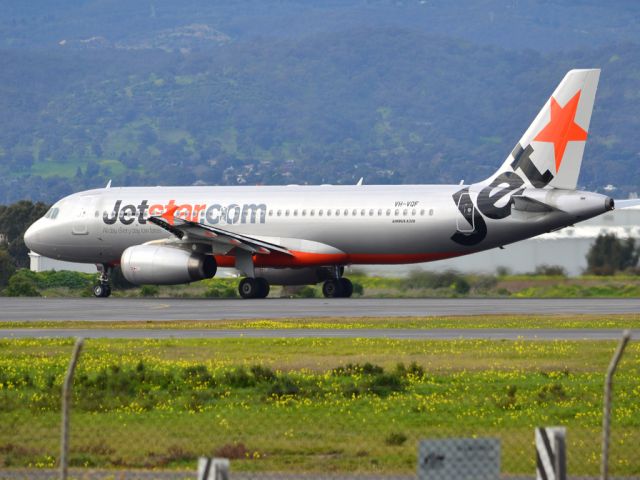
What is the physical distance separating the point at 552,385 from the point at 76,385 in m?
7.55

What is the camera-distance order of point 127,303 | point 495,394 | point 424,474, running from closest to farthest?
point 424,474 → point 495,394 → point 127,303

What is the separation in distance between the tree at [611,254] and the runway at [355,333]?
766 inches

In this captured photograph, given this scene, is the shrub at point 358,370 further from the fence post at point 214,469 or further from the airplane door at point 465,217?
the airplane door at point 465,217

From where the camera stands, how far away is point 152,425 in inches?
803

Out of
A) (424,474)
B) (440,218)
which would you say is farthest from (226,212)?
(424,474)

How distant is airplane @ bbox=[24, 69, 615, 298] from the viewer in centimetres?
4984

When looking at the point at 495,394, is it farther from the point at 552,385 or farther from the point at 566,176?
the point at 566,176

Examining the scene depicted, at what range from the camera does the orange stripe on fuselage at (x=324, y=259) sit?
52906mm

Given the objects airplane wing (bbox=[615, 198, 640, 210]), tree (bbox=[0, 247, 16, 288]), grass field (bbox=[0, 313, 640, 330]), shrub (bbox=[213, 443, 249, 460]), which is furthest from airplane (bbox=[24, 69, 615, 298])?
shrub (bbox=[213, 443, 249, 460])

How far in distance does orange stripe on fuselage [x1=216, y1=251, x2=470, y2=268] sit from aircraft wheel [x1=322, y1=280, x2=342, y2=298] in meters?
1.40

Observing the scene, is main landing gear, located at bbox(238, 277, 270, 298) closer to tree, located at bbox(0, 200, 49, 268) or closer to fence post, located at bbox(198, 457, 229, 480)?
fence post, located at bbox(198, 457, 229, 480)

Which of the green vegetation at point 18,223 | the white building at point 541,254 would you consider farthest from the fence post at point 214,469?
the green vegetation at point 18,223

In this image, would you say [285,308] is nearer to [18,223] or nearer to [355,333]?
[355,333]

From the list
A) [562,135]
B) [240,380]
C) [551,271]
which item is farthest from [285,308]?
[240,380]
